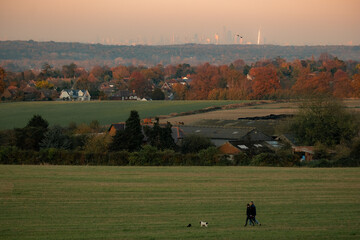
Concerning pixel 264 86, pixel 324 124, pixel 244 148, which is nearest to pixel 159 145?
pixel 244 148

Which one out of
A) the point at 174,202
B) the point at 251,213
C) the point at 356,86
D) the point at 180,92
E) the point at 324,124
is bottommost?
the point at 180,92

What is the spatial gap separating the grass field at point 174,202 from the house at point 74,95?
96639 millimetres

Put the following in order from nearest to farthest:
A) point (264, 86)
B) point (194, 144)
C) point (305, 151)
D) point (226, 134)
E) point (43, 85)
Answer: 1. point (194, 144)
2. point (305, 151)
3. point (226, 134)
4. point (264, 86)
5. point (43, 85)

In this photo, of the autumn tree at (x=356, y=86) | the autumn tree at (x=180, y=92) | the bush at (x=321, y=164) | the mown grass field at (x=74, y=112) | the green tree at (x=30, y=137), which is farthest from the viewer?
the autumn tree at (x=180, y=92)

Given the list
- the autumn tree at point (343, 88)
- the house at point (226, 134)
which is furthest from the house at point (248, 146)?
the autumn tree at point (343, 88)

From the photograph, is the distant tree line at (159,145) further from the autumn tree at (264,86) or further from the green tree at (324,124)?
the autumn tree at (264,86)

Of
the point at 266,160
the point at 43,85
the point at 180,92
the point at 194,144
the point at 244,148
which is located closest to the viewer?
the point at 266,160

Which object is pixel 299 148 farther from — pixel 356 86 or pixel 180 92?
pixel 180 92

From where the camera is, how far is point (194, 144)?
143 ft

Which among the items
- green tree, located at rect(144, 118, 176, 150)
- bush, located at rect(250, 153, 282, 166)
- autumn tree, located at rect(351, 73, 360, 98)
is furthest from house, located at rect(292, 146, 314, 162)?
autumn tree, located at rect(351, 73, 360, 98)

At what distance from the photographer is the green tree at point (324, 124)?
47.2m

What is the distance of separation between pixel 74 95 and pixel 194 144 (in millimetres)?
93582

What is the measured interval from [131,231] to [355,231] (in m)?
6.42

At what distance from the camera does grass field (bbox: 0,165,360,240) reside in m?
15.9
